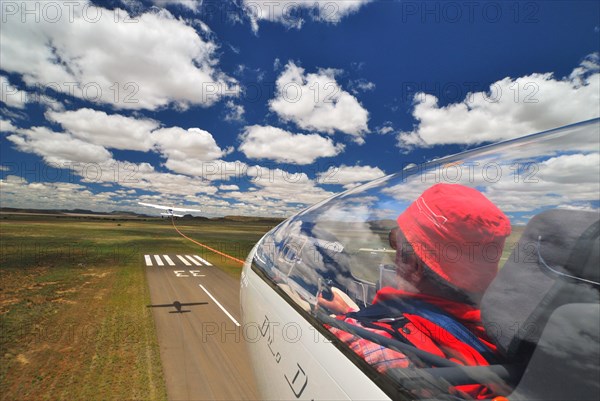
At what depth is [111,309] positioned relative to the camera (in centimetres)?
898

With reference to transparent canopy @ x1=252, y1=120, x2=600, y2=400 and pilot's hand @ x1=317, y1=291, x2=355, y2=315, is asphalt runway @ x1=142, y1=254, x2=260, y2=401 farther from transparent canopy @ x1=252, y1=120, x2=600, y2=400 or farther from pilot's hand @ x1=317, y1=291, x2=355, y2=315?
transparent canopy @ x1=252, y1=120, x2=600, y2=400

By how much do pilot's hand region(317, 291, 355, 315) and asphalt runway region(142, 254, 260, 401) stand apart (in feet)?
13.1

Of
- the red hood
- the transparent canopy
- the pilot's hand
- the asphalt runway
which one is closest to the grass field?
the asphalt runway

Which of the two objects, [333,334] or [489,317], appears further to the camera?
[333,334]

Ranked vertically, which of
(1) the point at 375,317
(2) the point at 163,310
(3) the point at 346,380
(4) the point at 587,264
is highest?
(4) the point at 587,264

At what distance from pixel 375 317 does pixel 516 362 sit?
0.67m

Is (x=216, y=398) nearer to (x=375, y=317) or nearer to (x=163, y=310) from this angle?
(x=375, y=317)

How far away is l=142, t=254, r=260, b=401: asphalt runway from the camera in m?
5.11

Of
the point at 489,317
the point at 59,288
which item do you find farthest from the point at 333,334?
the point at 59,288

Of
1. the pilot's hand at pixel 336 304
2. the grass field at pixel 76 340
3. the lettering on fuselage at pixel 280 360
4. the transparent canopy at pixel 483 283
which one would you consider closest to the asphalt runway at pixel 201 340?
the grass field at pixel 76 340

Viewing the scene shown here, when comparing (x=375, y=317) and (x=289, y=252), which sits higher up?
(x=289, y=252)

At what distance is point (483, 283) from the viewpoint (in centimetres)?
139

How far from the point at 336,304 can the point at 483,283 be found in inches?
34.1

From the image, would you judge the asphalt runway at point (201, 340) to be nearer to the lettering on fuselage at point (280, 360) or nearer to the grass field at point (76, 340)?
the grass field at point (76, 340)
